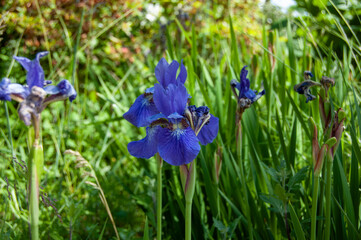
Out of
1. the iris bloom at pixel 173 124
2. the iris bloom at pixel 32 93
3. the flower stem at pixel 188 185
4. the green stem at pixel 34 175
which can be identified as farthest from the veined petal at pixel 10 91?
the flower stem at pixel 188 185

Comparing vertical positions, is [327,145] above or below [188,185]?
above

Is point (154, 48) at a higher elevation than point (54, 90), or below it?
higher

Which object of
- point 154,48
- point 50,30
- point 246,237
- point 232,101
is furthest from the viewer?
point 154,48

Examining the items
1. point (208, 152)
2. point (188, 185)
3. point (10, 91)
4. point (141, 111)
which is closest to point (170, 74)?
point (141, 111)

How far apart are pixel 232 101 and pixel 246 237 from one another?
2.10 feet

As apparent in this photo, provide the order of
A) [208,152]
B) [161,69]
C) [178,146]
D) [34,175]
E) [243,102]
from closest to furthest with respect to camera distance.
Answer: [34,175] → [178,146] → [161,69] → [243,102] → [208,152]

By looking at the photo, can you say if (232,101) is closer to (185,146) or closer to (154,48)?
(185,146)

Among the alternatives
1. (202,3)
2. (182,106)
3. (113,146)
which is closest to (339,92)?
(182,106)

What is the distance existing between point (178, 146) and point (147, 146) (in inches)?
4.2

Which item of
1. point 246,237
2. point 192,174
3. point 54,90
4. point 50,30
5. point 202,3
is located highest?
point 202,3

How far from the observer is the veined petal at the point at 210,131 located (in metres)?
0.98

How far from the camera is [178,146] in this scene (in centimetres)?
88

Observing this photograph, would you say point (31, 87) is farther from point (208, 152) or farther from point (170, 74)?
point (208, 152)

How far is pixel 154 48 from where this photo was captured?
418cm
